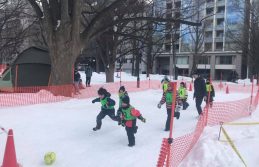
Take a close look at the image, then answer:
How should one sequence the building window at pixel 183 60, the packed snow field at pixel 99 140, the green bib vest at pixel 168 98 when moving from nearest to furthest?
the packed snow field at pixel 99 140
the green bib vest at pixel 168 98
the building window at pixel 183 60

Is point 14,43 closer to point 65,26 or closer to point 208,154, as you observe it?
point 65,26

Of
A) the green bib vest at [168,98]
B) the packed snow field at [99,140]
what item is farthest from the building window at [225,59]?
the green bib vest at [168,98]

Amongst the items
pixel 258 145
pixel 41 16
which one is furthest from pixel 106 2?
pixel 258 145

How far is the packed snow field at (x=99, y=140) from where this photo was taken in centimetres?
695

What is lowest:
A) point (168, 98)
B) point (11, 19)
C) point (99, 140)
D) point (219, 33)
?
point (99, 140)

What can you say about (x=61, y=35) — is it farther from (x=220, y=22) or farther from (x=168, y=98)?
(x=220, y=22)

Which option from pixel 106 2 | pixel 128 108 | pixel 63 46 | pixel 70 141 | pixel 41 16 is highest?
pixel 106 2

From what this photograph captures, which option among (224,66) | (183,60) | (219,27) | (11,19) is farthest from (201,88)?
(183,60)

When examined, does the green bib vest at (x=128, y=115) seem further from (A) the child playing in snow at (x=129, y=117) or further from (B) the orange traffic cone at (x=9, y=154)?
(B) the orange traffic cone at (x=9, y=154)

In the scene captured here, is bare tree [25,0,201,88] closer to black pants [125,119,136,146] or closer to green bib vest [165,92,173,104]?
green bib vest [165,92,173,104]

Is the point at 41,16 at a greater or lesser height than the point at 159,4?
lesser

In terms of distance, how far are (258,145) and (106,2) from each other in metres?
22.0

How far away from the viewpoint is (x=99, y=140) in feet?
29.1

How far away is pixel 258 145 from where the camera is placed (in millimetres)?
7547
